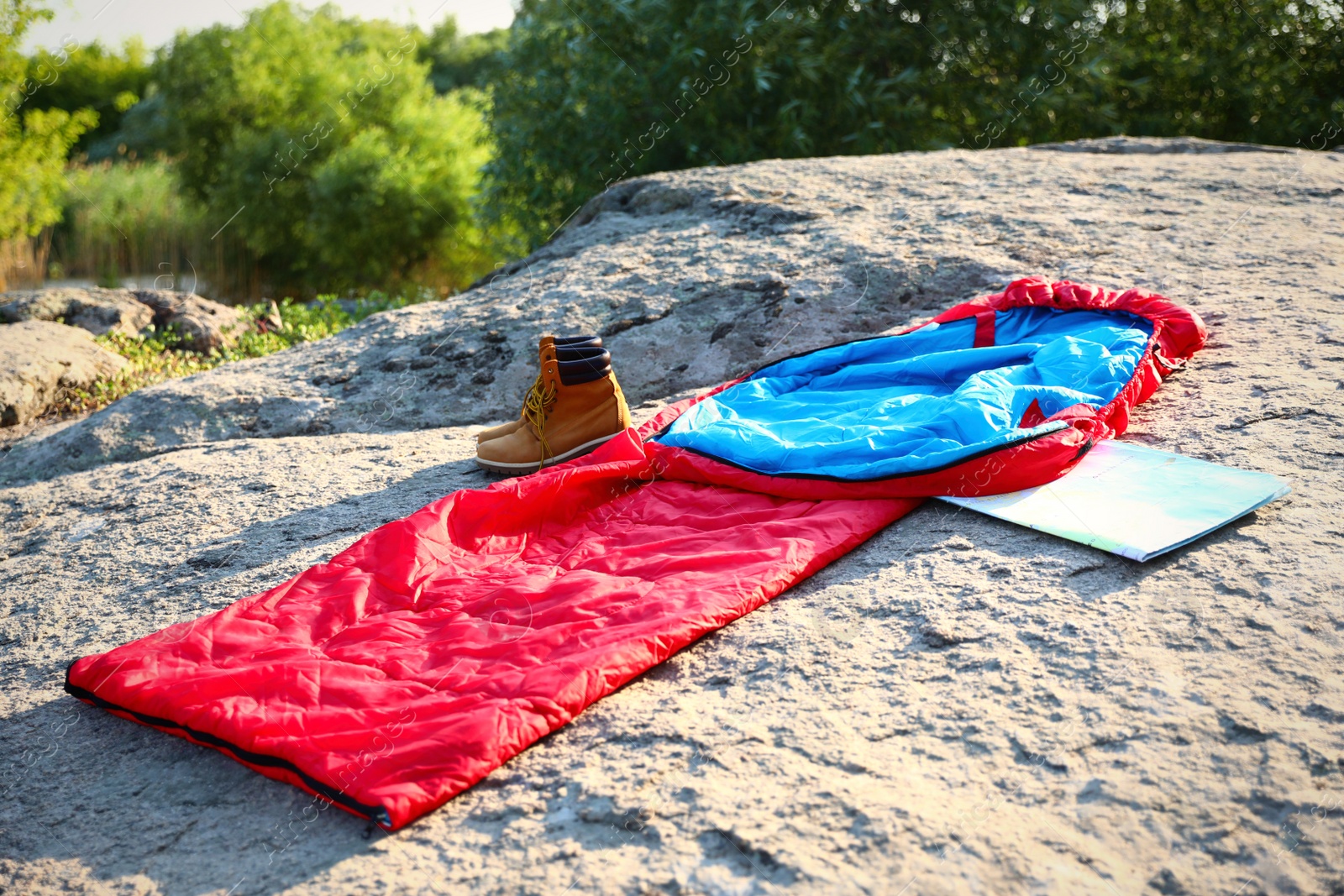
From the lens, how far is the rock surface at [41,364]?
4.23m

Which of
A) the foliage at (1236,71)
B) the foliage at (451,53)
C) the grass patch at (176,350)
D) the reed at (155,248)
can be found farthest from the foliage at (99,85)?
the foliage at (1236,71)

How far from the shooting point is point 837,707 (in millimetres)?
1537

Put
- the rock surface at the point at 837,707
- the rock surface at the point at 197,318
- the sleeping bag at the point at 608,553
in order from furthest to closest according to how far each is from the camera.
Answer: the rock surface at the point at 197,318 < the sleeping bag at the point at 608,553 < the rock surface at the point at 837,707

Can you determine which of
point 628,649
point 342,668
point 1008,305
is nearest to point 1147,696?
point 628,649

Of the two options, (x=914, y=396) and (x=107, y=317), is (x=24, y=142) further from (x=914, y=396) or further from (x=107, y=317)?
(x=914, y=396)

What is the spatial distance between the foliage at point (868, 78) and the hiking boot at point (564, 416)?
4444 mm

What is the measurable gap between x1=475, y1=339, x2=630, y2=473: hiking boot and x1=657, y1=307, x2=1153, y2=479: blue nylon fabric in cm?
23

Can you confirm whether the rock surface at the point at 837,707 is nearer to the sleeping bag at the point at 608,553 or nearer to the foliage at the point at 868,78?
the sleeping bag at the point at 608,553

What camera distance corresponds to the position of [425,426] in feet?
11.3

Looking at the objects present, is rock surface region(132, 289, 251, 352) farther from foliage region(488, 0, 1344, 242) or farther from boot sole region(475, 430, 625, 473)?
boot sole region(475, 430, 625, 473)

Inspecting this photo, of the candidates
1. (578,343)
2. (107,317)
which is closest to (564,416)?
(578,343)

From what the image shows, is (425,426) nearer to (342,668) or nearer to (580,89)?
(342,668)

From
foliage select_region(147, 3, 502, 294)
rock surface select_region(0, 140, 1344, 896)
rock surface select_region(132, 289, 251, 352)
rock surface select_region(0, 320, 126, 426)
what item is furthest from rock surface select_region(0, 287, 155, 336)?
foliage select_region(147, 3, 502, 294)

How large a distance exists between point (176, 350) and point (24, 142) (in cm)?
378
